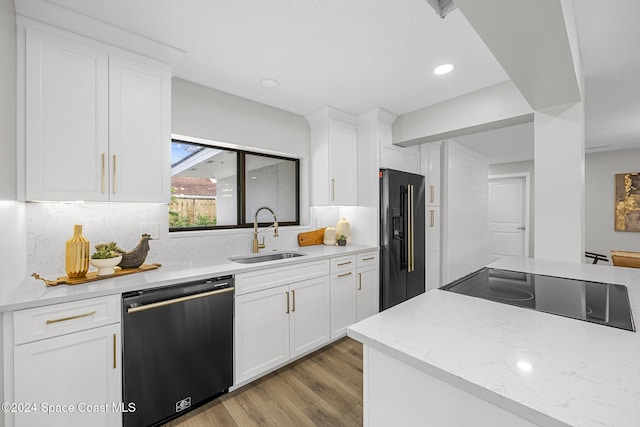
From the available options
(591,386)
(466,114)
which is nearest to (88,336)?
(591,386)

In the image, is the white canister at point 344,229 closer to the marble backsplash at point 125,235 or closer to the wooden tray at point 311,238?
the wooden tray at point 311,238

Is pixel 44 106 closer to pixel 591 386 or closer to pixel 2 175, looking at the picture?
pixel 2 175

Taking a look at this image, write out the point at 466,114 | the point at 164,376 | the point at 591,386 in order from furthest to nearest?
the point at 466,114 < the point at 164,376 < the point at 591,386

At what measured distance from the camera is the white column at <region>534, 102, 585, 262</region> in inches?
74.8

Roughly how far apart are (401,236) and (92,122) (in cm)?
299

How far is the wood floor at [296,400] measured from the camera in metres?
1.67

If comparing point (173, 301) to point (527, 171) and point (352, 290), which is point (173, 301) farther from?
point (527, 171)

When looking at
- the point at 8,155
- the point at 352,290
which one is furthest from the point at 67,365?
the point at 352,290

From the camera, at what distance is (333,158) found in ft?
9.91

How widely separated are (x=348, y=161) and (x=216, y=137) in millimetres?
1473

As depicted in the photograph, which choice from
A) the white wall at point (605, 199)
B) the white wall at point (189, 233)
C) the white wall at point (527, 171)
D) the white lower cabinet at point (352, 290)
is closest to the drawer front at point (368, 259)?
the white lower cabinet at point (352, 290)

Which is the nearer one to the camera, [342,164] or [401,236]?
[342,164]

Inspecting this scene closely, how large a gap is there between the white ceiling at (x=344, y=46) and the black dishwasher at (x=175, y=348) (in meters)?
1.59

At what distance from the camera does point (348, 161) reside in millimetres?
3166
